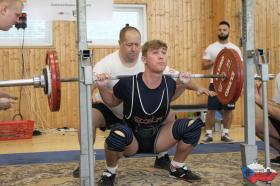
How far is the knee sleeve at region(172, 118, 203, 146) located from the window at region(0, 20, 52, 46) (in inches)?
167

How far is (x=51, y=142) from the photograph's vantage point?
16.6 ft

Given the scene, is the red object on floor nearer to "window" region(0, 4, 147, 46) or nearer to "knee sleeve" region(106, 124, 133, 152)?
"window" region(0, 4, 147, 46)

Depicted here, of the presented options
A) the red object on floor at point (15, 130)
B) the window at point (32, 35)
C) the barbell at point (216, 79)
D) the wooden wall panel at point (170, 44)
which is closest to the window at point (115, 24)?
the wooden wall panel at point (170, 44)

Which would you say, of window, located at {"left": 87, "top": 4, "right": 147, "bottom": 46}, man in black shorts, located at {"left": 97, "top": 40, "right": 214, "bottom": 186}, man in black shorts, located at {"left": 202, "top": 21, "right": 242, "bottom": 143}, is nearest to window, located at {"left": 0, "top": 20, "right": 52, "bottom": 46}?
window, located at {"left": 87, "top": 4, "right": 147, "bottom": 46}

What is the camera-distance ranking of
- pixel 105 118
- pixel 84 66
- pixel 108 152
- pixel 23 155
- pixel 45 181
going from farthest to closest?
1. pixel 23 155
2. pixel 105 118
3. pixel 45 181
4. pixel 108 152
5. pixel 84 66

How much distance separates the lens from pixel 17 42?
20.4ft

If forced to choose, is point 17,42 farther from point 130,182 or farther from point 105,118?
point 130,182

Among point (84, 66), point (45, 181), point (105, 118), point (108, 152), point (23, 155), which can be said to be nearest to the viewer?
point (84, 66)

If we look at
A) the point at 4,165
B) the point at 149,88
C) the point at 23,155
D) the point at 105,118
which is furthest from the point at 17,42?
the point at 149,88

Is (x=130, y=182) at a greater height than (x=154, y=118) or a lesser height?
lesser

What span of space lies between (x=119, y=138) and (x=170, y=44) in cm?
456

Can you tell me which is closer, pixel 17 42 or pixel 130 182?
pixel 130 182

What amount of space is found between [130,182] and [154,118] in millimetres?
480

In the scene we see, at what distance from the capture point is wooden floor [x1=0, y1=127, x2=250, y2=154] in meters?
4.52
